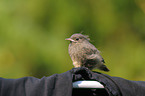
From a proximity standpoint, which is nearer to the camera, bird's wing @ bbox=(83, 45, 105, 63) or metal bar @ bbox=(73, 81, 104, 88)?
metal bar @ bbox=(73, 81, 104, 88)

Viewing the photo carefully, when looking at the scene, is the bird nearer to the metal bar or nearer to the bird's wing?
the bird's wing

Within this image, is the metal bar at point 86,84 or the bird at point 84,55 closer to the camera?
the metal bar at point 86,84

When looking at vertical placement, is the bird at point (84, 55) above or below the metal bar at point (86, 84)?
above

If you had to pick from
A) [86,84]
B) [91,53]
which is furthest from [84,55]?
[86,84]

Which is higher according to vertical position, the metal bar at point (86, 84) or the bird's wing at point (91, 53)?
the bird's wing at point (91, 53)

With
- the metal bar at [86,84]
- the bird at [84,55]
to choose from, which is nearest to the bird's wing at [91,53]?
the bird at [84,55]

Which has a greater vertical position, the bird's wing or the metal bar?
the bird's wing

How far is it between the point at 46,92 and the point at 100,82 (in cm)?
32

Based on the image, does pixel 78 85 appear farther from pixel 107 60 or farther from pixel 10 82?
pixel 107 60

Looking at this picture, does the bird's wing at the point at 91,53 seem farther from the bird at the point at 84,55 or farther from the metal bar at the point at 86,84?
the metal bar at the point at 86,84

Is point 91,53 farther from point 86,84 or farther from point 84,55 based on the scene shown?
point 86,84

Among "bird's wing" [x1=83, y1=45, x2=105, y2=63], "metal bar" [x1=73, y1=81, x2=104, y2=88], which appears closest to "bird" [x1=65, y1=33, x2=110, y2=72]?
"bird's wing" [x1=83, y1=45, x2=105, y2=63]

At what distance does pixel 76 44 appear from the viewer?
8.94 ft

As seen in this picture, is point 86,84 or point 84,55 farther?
point 84,55
